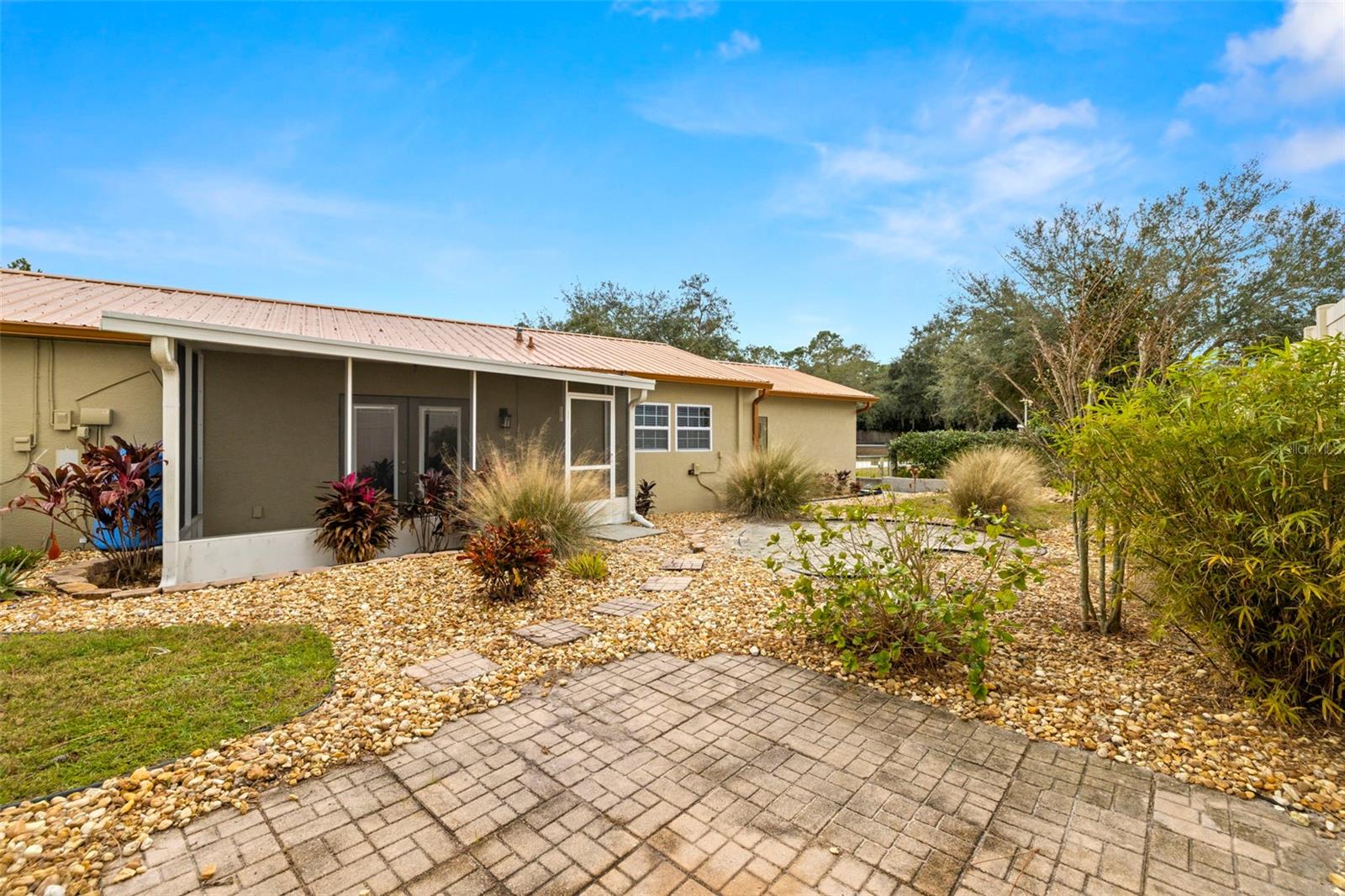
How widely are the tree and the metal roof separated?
15.5 meters

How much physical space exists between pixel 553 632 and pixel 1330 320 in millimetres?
6911

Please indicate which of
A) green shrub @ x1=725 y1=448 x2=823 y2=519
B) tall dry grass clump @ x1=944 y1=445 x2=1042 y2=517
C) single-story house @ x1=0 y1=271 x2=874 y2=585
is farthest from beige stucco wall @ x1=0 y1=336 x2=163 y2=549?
tall dry grass clump @ x1=944 y1=445 x2=1042 y2=517

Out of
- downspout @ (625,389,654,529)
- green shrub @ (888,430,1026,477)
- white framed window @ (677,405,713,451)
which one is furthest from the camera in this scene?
green shrub @ (888,430,1026,477)

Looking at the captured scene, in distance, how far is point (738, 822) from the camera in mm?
2289

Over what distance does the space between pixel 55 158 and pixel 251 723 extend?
11.9m

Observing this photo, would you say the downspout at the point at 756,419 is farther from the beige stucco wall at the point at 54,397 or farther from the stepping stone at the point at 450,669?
the beige stucco wall at the point at 54,397

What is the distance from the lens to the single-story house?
6.63m

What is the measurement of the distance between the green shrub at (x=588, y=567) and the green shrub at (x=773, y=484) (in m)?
4.87

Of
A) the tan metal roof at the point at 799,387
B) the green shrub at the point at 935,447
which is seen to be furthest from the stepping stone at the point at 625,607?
the green shrub at the point at 935,447

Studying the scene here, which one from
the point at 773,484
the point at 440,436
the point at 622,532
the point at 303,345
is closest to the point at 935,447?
the point at 773,484

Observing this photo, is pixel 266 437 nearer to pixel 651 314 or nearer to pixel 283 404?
pixel 283 404

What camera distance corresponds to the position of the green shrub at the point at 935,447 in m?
17.9

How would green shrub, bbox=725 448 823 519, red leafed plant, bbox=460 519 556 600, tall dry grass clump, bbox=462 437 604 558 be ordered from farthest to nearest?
1. green shrub, bbox=725 448 823 519
2. tall dry grass clump, bbox=462 437 604 558
3. red leafed plant, bbox=460 519 556 600

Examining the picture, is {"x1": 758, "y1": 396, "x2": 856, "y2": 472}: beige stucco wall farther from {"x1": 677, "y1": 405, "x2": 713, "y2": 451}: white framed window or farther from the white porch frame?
the white porch frame
